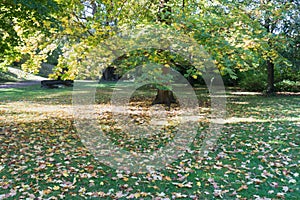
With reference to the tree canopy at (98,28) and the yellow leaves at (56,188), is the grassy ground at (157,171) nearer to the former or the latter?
the yellow leaves at (56,188)

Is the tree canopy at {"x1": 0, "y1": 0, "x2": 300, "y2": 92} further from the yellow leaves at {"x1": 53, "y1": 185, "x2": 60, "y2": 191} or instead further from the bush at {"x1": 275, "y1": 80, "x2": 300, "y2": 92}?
the bush at {"x1": 275, "y1": 80, "x2": 300, "y2": 92}

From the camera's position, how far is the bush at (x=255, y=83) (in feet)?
66.3

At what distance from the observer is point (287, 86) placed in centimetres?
1898

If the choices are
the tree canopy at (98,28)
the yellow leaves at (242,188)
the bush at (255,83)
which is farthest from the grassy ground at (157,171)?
the bush at (255,83)

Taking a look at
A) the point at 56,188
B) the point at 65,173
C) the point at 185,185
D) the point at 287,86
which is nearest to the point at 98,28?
the point at 65,173

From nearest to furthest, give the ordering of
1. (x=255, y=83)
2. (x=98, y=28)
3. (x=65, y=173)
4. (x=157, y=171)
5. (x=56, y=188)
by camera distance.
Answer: (x=56, y=188) < (x=65, y=173) < (x=157, y=171) < (x=98, y=28) < (x=255, y=83)

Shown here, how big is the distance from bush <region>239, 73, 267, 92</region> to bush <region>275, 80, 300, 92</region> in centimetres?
94

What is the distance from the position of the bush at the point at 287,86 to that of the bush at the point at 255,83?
940mm

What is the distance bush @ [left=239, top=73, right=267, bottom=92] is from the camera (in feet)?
66.3

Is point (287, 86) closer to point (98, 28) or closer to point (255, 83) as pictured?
point (255, 83)

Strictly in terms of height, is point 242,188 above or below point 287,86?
below

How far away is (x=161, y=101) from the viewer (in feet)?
39.1

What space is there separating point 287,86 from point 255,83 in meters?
2.27

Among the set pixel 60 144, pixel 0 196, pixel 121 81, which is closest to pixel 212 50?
pixel 60 144
